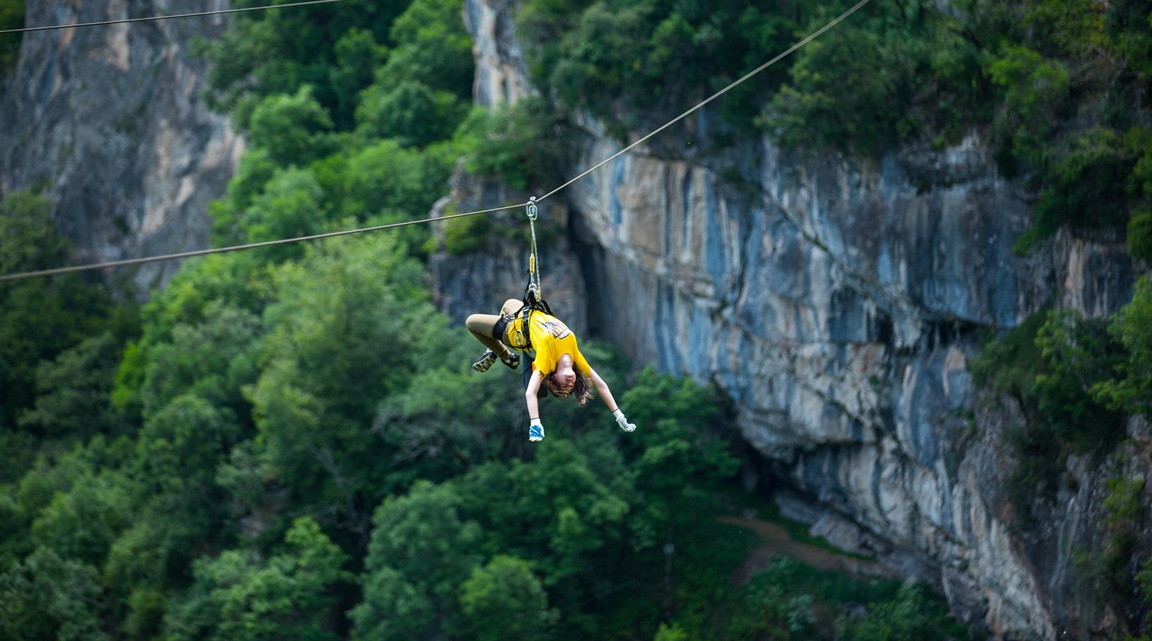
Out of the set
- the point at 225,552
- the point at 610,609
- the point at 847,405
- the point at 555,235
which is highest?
the point at 555,235

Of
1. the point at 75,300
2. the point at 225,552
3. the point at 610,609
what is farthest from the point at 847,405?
the point at 75,300

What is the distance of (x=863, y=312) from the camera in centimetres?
2527

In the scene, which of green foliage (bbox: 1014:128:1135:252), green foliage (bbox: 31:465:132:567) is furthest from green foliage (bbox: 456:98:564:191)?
green foliage (bbox: 1014:128:1135:252)

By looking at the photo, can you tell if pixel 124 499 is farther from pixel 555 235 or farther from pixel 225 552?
pixel 555 235

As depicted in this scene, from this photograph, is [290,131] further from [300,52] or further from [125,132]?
[125,132]

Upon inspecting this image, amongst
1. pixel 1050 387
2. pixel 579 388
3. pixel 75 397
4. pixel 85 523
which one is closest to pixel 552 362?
pixel 579 388

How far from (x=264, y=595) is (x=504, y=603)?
4.92 metres

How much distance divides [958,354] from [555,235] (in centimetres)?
1208

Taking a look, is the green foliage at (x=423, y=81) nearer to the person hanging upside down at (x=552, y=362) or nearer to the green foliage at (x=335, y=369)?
the green foliage at (x=335, y=369)

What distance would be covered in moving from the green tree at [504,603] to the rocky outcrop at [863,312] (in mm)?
6981

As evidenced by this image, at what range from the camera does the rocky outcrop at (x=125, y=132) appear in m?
47.0

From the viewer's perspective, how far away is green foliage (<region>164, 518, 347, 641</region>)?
26031 millimetres

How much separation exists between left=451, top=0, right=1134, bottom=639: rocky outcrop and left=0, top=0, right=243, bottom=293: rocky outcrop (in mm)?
17583

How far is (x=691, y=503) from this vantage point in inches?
1120
